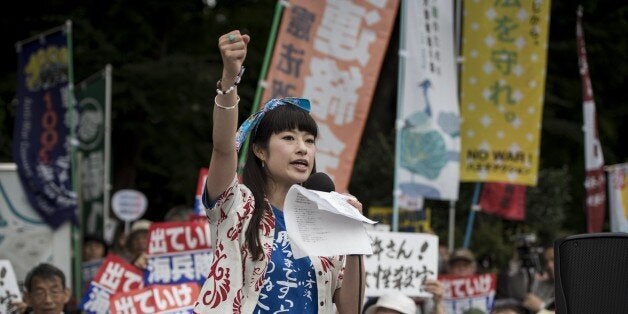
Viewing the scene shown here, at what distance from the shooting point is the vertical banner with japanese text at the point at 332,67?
1014cm

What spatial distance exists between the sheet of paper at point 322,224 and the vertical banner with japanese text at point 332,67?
20.8ft

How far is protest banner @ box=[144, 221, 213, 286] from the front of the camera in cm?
765

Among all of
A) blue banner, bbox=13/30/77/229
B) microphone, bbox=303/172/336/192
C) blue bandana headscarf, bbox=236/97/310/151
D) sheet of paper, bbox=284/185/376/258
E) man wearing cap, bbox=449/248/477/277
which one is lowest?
man wearing cap, bbox=449/248/477/277

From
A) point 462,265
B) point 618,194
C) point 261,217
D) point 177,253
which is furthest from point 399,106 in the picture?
point 261,217

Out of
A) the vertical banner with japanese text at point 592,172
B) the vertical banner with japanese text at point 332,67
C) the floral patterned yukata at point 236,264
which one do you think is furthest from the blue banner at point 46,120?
the floral patterned yukata at point 236,264

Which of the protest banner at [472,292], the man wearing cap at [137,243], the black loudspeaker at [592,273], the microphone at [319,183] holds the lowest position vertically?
the protest banner at [472,292]

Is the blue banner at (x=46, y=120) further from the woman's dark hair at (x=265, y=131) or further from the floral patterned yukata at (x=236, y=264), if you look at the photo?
the floral patterned yukata at (x=236, y=264)

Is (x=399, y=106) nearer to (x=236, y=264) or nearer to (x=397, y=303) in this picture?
(x=397, y=303)

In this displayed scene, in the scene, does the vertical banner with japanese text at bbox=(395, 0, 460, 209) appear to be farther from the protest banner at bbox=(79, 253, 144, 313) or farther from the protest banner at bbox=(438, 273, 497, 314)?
the protest banner at bbox=(79, 253, 144, 313)

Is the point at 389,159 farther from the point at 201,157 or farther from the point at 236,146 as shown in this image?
the point at 236,146

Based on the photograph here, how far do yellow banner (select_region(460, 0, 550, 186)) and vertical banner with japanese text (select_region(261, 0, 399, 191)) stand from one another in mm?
3266

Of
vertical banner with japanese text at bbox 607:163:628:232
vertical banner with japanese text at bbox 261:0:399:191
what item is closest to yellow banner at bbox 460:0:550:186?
vertical banner with japanese text at bbox 607:163:628:232

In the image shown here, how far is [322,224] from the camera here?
3.69 metres

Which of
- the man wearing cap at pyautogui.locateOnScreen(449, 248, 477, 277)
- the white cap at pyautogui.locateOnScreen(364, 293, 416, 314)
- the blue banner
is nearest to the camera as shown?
the white cap at pyautogui.locateOnScreen(364, 293, 416, 314)
